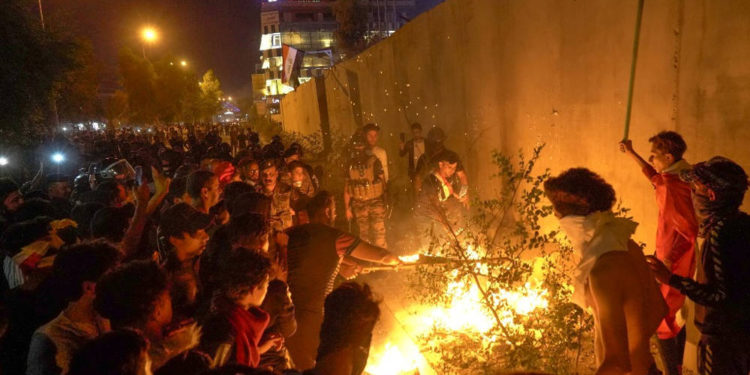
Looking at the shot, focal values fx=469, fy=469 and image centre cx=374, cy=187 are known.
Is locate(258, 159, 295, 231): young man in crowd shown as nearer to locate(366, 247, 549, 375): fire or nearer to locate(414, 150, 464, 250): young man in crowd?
locate(414, 150, 464, 250): young man in crowd

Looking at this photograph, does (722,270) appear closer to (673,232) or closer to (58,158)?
(673,232)

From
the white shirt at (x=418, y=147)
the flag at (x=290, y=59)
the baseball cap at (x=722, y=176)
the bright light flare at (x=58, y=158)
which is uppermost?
the flag at (x=290, y=59)

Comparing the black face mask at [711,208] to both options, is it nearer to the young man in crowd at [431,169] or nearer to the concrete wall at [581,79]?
the concrete wall at [581,79]

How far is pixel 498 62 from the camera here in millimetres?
6879

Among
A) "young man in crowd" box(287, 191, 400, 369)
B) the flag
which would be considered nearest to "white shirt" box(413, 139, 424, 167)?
"young man in crowd" box(287, 191, 400, 369)

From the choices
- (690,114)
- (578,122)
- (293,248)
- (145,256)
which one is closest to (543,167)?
(578,122)

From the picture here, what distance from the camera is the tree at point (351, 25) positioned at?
155 ft

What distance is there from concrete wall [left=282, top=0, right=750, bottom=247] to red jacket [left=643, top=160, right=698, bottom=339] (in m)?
0.45

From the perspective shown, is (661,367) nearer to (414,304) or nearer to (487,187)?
(414,304)

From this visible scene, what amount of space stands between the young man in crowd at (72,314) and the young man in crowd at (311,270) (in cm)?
125

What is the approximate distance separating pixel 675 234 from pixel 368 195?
433cm

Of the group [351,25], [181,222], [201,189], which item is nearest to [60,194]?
[201,189]

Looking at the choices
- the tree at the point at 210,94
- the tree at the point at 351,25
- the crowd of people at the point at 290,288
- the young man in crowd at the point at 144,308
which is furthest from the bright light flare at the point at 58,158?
the tree at the point at 210,94

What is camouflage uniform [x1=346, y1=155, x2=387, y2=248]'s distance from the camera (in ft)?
23.2
